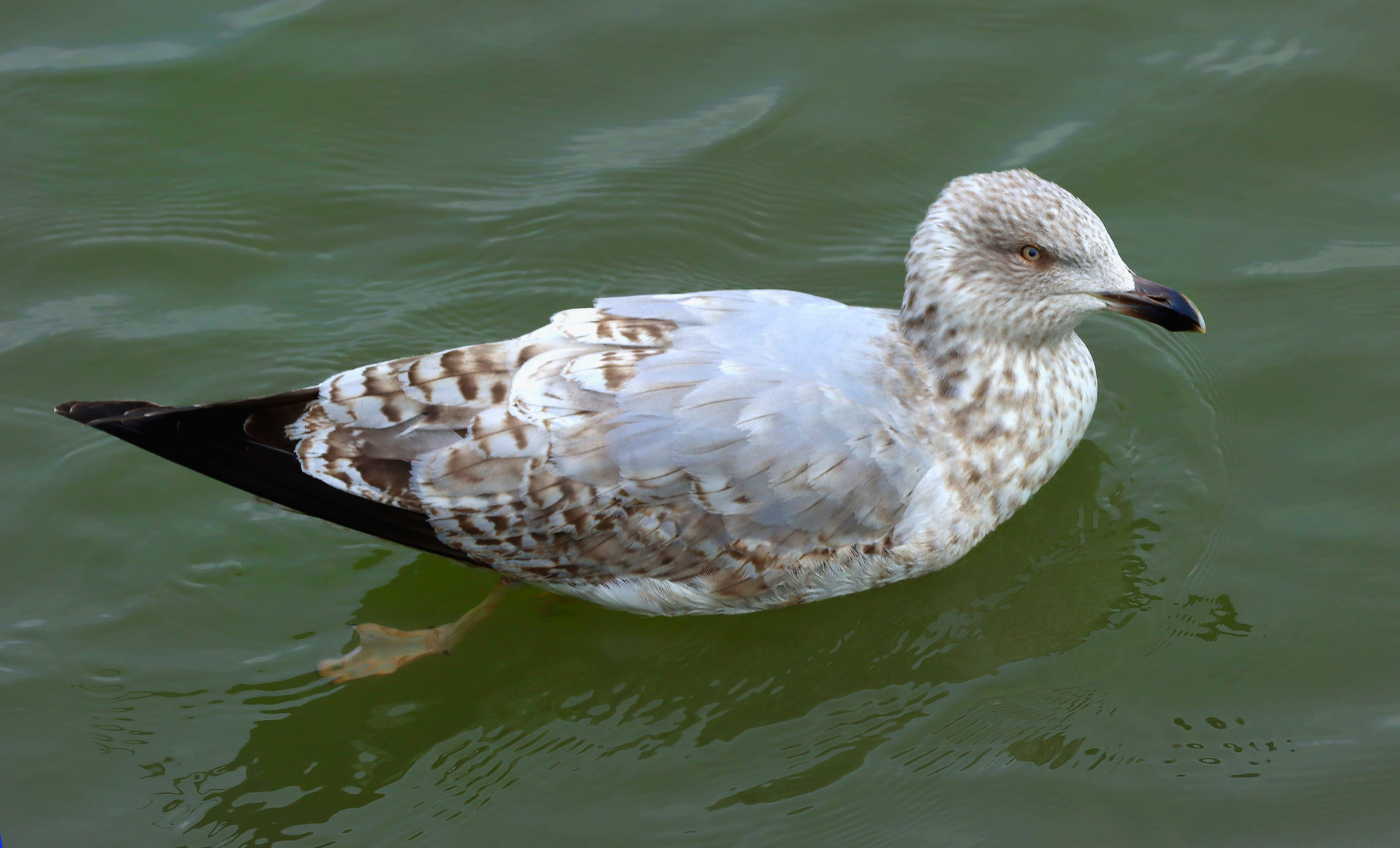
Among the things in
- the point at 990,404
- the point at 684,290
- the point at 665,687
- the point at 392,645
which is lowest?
the point at 665,687

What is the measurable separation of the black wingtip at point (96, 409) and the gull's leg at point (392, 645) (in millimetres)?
1150

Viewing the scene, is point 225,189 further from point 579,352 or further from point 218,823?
point 218,823

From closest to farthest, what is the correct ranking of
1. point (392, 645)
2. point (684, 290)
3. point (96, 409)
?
point (96, 409) → point (392, 645) → point (684, 290)

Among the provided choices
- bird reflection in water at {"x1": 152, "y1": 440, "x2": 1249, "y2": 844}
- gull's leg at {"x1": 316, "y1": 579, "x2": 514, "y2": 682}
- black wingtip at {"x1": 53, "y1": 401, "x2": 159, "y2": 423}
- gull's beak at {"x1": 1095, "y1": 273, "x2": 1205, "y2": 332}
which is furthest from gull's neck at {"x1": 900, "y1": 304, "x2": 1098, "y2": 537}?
black wingtip at {"x1": 53, "y1": 401, "x2": 159, "y2": 423}

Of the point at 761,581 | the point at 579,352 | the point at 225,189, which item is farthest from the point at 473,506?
the point at 225,189

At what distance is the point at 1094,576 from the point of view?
544 centimetres

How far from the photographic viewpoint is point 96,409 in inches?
191

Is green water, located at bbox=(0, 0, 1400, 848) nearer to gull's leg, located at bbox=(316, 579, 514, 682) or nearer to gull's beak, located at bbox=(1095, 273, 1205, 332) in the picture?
gull's leg, located at bbox=(316, 579, 514, 682)

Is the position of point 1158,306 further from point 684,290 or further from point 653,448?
point 684,290

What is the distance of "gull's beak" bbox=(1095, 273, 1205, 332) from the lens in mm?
4961

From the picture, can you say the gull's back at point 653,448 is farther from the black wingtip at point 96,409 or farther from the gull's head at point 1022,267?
the black wingtip at point 96,409

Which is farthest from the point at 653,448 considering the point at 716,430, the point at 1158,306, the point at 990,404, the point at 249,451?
the point at 1158,306

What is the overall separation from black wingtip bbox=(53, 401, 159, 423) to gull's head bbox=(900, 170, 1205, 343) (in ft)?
9.30

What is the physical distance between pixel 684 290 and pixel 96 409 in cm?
269
